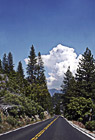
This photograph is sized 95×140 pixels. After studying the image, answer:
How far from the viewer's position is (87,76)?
40812mm

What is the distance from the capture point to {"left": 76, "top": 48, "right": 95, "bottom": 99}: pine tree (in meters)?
38.7

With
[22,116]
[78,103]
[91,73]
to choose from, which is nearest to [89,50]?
[91,73]

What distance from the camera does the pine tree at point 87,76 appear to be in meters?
38.7

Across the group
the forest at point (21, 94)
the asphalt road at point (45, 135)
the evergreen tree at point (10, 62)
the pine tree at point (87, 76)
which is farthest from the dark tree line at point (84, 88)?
the evergreen tree at point (10, 62)

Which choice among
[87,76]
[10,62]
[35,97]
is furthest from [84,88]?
[10,62]

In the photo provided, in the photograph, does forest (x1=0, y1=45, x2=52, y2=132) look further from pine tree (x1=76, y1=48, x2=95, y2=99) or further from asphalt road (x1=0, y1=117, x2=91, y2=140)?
pine tree (x1=76, y1=48, x2=95, y2=99)

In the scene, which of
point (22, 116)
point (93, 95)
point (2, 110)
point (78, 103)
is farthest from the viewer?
point (93, 95)

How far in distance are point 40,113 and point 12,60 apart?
36.6 meters

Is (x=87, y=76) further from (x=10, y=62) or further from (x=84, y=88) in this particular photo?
(x=10, y=62)

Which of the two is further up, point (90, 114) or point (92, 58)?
point (92, 58)

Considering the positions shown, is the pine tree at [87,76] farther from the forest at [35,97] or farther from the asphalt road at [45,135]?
the asphalt road at [45,135]

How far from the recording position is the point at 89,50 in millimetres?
41812

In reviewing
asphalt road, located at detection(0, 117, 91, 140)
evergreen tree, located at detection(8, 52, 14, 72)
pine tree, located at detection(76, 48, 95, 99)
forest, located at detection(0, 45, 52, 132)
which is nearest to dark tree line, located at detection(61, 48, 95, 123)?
pine tree, located at detection(76, 48, 95, 99)

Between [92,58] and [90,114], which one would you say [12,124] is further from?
[92,58]
